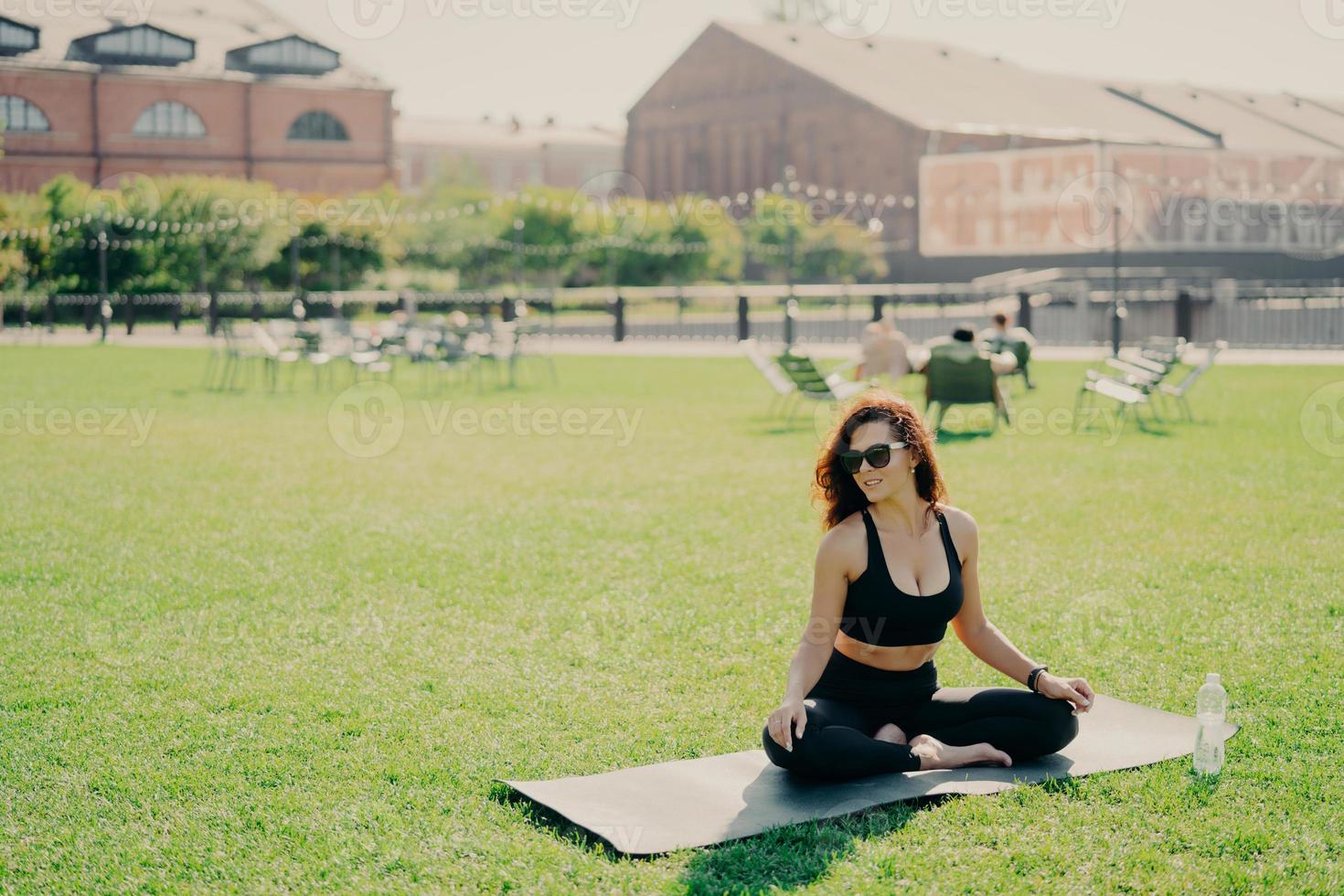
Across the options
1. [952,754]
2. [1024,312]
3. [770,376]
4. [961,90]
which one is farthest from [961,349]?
[961,90]

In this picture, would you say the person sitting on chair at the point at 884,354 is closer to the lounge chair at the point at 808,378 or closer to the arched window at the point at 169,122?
the lounge chair at the point at 808,378

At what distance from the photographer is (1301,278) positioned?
50750mm

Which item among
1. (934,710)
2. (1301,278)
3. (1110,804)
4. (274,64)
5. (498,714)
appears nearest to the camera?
(1110,804)

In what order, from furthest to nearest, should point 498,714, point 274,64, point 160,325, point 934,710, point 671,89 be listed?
1. point 671,89
2. point 274,64
3. point 160,325
4. point 498,714
5. point 934,710

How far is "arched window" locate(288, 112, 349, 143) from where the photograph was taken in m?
59.1

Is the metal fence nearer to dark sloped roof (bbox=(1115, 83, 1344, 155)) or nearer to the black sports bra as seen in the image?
dark sloped roof (bbox=(1115, 83, 1344, 155))

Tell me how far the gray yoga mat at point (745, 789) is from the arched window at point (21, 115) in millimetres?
54282

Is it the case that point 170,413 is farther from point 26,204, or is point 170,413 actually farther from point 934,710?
point 26,204

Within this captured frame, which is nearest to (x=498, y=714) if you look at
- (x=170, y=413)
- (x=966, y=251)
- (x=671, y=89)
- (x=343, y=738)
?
(x=343, y=738)

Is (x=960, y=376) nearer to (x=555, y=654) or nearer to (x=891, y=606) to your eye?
(x=555, y=654)

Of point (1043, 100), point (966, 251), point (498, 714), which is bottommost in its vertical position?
point (498, 714)

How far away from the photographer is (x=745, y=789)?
4.43 meters

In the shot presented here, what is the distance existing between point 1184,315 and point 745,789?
25.5m

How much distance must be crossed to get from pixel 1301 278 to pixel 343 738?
2025 inches
